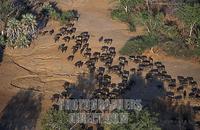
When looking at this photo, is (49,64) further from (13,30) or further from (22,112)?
(22,112)

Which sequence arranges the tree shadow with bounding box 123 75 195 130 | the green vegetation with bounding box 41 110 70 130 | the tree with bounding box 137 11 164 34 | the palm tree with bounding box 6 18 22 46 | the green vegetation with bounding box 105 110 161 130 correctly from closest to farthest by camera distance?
the green vegetation with bounding box 105 110 161 130, the green vegetation with bounding box 41 110 70 130, the tree shadow with bounding box 123 75 195 130, the palm tree with bounding box 6 18 22 46, the tree with bounding box 137 11 164 34

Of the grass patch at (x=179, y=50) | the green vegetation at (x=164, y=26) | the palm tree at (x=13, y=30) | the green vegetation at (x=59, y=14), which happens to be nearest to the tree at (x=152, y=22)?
the green vegetation at (x=164, y=26)

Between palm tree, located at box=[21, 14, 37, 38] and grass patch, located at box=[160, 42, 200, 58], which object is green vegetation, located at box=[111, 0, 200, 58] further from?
palm tree, located at box=[21, 14, 37, 38]

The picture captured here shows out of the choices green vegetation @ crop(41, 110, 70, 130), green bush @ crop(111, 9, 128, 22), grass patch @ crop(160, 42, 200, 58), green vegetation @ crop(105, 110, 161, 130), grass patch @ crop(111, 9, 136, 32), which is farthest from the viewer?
green bush @ crop(111, 9, 128, 22)

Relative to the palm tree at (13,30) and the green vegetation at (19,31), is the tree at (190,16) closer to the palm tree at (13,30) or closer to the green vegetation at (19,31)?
the green vegetation at (19,31)

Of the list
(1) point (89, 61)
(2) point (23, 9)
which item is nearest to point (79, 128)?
(1) point (89, 61)

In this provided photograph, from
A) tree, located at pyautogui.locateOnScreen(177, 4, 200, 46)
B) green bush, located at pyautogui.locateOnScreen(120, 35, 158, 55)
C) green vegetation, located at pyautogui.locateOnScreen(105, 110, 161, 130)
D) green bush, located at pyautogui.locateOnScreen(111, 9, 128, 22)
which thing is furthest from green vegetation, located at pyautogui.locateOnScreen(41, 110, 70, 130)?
green bush, located at pyautogui.locateOnScreen(111, 9, 128, 22)

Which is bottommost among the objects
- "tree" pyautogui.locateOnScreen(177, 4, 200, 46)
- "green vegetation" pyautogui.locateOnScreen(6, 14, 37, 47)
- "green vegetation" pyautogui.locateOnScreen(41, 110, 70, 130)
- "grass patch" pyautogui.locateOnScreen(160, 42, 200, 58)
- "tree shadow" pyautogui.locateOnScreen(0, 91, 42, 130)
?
"tree shadow" pyautogui.locateOnScreen(0, 91, 42, 130)
